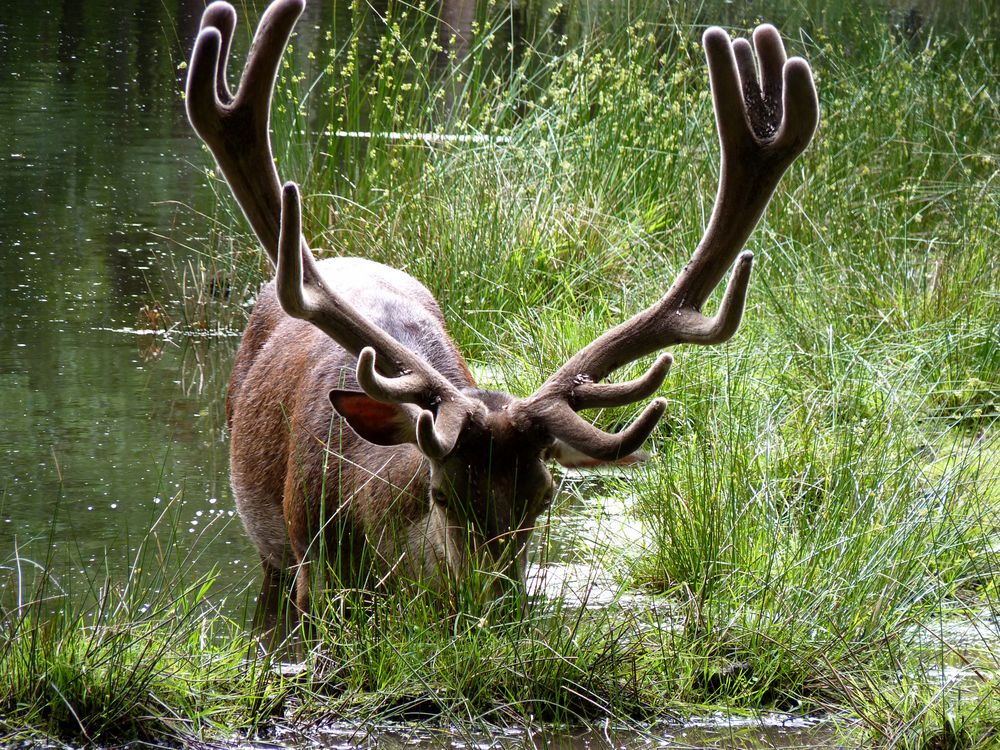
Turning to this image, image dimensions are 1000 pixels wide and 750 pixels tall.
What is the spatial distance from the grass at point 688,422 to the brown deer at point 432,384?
307 mm

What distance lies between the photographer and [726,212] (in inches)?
199

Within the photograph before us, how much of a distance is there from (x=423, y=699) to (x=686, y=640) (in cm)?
96

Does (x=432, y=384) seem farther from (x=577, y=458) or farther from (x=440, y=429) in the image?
(x=577, y=458)

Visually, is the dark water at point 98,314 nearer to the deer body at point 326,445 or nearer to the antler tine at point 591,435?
the deer body at point 326,445

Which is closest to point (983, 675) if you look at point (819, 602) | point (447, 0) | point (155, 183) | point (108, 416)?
point (819, 602)

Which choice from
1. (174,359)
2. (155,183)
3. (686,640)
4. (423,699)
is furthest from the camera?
(155,183)

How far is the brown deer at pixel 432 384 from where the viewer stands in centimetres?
454

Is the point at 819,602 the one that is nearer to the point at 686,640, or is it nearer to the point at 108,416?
the point at 686,640

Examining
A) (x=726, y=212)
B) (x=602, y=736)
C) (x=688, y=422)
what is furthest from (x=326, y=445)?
(x=688, y=422)

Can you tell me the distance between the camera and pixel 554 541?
6129 millimetres

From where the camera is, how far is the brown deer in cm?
454

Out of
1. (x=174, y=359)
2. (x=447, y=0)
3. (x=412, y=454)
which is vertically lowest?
(x=174, y=359)

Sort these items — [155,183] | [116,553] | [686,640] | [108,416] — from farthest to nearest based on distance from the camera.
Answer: [155,183] < [108,416] < [116,553] < [686,640]

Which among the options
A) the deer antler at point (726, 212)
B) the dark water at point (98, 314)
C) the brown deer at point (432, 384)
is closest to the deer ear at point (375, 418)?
the brown deer at point (432, 384)
